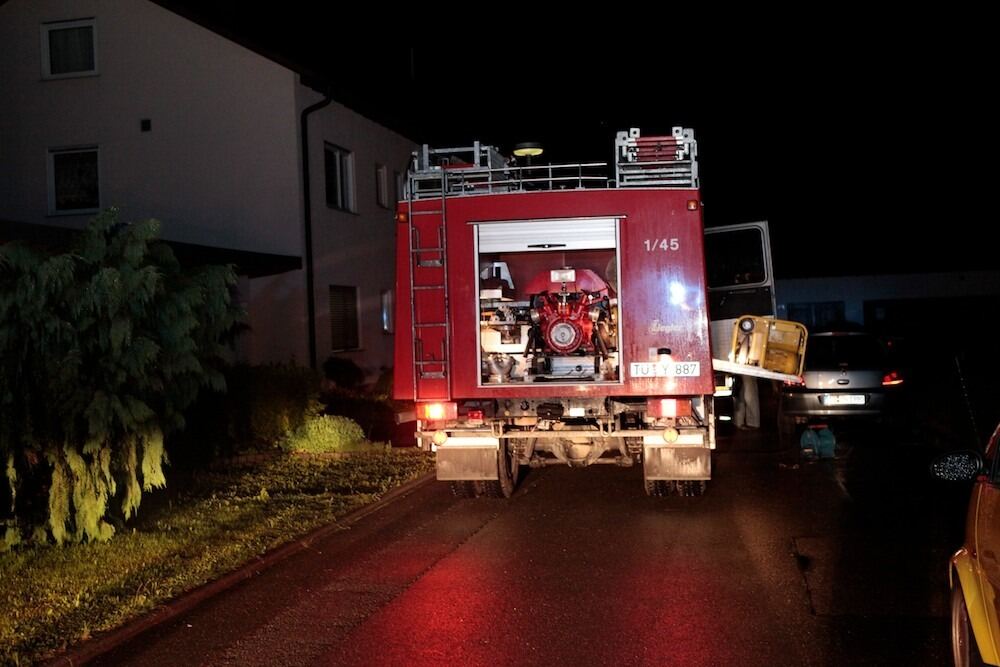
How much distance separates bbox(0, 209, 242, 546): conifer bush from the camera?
764 cm

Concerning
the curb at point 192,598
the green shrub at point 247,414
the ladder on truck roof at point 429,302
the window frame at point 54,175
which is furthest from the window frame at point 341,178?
the curb at point 192,598

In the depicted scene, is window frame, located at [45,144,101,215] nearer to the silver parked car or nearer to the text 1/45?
the silver parked car

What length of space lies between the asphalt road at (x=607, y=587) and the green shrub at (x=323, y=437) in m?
3.47

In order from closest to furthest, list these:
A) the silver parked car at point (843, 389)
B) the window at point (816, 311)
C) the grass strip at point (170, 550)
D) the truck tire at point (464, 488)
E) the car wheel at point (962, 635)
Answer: the car wheel at point (962, 635)
the grass strip at point (170, 550)
the truck tire at point (464, 488)
the silver parked car at point (843, 389)
the window at point (816, 311)

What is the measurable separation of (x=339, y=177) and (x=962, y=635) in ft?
58.3

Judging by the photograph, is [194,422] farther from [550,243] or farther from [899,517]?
[899,517]

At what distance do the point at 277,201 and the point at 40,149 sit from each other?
5098 mm

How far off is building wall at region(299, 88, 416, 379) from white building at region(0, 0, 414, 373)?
2.3 inches

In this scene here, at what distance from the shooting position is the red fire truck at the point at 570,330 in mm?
9352

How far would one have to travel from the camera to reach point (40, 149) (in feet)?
65.1

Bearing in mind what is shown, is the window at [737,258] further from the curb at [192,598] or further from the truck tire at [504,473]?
the curb at [192,598]

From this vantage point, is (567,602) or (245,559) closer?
(567,602)

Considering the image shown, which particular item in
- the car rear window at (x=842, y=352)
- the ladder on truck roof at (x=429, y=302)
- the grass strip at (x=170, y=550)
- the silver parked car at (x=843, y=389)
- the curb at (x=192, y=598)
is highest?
the ladder on truck roof at (x=429, y=302)

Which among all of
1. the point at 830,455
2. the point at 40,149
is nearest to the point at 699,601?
the point at 830,455
